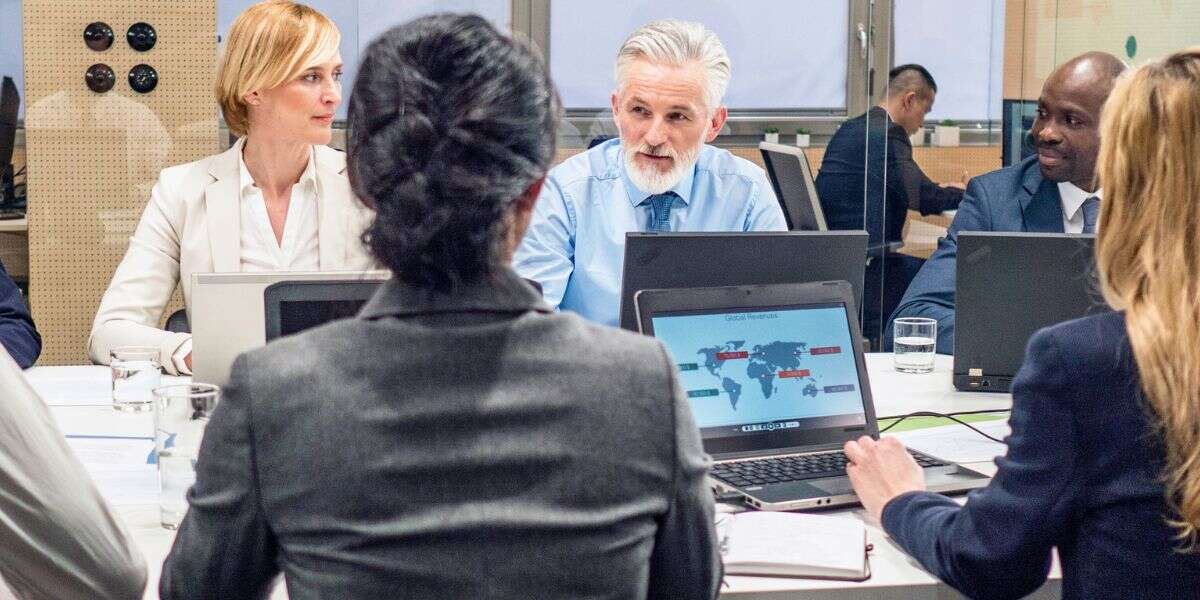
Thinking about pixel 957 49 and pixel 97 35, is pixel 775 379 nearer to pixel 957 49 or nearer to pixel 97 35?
pixel 97 35

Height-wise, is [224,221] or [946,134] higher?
[946,134]

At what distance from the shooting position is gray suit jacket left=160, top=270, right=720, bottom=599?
1053 mm

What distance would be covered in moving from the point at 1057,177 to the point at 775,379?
1463 mm

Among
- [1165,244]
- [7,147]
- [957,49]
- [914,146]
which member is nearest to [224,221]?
[7,147]

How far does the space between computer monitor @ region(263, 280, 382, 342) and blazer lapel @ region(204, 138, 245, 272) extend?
112cm

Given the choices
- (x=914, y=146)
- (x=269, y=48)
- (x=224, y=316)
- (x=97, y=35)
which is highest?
(x=97, y=35)

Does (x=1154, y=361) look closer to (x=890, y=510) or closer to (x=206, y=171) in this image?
(x=890, y=510)

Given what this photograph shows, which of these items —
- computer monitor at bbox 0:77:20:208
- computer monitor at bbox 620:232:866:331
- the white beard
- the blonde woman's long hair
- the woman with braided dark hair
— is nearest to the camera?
the woman with braided dark hair

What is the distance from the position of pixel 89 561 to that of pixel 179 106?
3.33 meters

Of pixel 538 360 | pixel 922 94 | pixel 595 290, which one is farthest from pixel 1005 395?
pixel 922 94

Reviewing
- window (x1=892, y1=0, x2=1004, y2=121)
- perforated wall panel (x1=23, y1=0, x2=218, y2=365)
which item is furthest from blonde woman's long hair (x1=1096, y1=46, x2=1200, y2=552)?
window (x1=892, y1=0, x2=1004, y2=121)

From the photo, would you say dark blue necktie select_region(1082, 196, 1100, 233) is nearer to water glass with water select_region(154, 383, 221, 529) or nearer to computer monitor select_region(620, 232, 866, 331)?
computer monitor select_region(620, 232, 866, 331)

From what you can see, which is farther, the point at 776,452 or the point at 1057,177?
the point at 1057,177

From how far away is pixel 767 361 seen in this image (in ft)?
6.69
